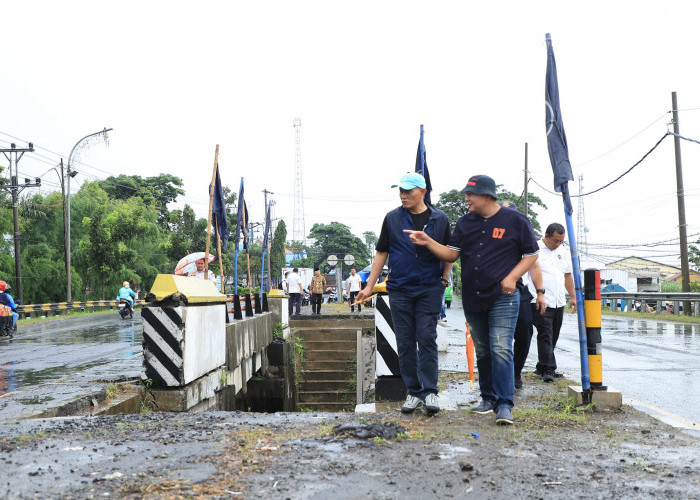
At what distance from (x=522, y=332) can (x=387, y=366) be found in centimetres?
147

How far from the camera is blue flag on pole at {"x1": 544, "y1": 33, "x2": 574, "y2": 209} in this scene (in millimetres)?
5727

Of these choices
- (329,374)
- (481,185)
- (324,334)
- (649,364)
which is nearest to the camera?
(481,185)

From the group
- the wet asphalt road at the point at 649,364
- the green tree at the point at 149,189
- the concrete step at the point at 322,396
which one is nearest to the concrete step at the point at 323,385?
the concrete step at the point at 322,396

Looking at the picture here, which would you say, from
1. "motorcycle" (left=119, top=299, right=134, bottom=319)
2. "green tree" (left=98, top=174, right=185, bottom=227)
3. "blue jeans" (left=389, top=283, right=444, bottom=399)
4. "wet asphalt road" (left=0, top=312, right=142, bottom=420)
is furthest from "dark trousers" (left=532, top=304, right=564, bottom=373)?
"green tree" (left=98, top=174, right=185, bottom=227)

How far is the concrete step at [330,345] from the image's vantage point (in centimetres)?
1549

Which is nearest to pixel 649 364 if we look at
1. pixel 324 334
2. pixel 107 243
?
pixel 324 334

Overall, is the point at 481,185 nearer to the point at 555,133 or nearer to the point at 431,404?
the point at 555,133

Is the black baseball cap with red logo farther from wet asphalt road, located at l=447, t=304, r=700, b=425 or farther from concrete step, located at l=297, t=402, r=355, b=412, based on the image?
concrete step, located at l=297, t=402, r=355, b=412

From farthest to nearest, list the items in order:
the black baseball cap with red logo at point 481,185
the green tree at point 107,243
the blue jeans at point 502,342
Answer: the green tree at point 107,243 < the black baseball cap with red logo at point 481,185 < the blue jeans at point 502,342

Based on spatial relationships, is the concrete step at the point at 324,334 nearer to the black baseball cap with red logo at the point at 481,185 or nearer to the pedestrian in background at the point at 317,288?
the pedestrian in background at the point at 317,288

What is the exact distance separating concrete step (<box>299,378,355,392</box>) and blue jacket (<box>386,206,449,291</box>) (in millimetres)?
9087

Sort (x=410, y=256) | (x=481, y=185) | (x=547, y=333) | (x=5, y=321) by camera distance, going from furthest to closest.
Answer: (x=5, y=321) < (x=547, y=333) < (x=410, y=256) < (x=481, y=185)

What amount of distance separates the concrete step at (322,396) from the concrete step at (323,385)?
0.15 metres

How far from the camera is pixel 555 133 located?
5.78 m
